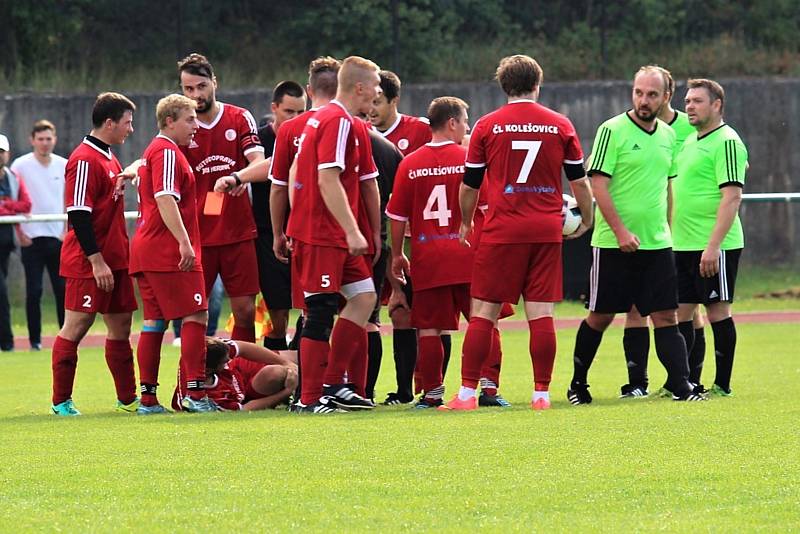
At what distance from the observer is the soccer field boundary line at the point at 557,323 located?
17.1 meters

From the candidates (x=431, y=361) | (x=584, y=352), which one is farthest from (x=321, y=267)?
(x=584, y=352)

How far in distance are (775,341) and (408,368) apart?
599 centimetres

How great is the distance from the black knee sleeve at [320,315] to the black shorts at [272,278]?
1.48 m

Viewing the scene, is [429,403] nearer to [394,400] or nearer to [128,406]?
[394,400]

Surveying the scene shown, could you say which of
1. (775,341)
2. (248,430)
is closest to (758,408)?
(248,430)

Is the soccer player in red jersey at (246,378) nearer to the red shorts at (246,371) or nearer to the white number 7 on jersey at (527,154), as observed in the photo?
the red shorts at (246,371)

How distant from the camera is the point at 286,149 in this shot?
30.5ft

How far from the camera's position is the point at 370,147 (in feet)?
29.9

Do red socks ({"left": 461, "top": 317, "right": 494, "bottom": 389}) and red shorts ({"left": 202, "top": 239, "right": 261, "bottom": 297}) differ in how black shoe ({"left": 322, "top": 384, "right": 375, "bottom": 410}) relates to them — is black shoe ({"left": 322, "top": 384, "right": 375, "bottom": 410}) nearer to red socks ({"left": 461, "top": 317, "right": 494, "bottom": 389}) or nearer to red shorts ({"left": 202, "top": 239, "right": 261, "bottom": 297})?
red socks ({"left": 461, "top": 317, "right": 494, "bottom": 389})

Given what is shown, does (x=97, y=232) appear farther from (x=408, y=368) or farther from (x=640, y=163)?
(x=640, y=163)

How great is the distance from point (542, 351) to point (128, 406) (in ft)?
9.43

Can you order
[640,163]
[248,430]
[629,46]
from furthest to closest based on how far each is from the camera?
[629,46] < [640,163] < [248,430]

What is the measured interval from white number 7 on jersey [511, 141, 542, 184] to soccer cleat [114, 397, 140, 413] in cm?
297

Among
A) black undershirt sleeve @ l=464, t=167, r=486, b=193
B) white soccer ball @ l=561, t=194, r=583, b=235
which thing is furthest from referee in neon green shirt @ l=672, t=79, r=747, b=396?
black undershirt sleeve @ l=464, t=167, r=486, b=193
